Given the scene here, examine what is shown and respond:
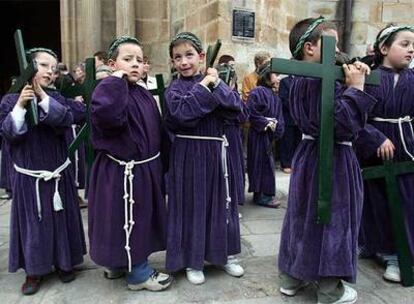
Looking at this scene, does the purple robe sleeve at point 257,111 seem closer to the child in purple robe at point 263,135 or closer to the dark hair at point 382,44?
the child in purple robe at point 263,135

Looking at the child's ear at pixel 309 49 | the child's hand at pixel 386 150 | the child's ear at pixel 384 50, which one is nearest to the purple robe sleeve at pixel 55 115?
the child's ear at pixel 309 49

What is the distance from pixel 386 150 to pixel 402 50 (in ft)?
2.26

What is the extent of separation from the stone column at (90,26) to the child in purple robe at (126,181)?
5078mm

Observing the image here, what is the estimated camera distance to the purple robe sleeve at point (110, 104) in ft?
8.54

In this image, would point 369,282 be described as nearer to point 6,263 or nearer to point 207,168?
point 207,168

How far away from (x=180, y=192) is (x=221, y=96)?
68cm

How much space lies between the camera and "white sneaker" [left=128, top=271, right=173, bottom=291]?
292 cm

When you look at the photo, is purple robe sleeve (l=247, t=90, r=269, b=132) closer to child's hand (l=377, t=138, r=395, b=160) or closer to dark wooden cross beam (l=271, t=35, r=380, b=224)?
child's hand (l=377, t=138, r=395, b=160)

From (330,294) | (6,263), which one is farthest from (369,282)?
(6,263)

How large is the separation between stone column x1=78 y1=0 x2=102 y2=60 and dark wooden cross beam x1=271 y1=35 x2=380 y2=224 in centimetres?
597

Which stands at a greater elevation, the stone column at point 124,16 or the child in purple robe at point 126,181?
the stone column at point 124,16

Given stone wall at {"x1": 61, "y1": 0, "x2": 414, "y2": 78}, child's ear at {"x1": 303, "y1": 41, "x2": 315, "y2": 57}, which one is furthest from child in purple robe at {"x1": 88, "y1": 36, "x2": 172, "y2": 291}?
stone wall at {"x1": 61, "y1": 0, "x2": 414, "y2": 78}

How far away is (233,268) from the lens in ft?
10.3

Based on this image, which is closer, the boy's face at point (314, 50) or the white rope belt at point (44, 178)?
the boy's face at point (314, 50)
